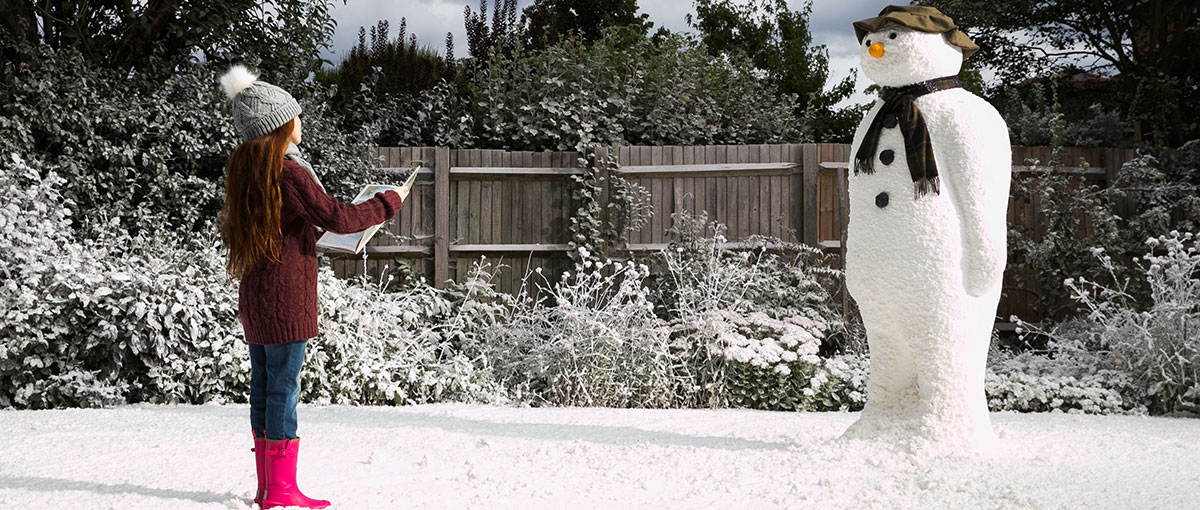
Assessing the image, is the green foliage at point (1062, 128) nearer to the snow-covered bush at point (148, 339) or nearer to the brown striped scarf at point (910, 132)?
the brown striped scarf at point (910, 132)

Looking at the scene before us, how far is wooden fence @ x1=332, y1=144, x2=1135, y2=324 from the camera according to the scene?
8.52m

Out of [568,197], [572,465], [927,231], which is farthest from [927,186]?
[568,197]

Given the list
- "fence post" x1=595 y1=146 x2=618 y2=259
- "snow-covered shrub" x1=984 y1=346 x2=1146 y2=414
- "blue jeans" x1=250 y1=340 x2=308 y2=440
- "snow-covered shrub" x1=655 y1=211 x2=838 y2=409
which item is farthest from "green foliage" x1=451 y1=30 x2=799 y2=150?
"blue jeans" x1=250 y1=340 x2=308 y2=440

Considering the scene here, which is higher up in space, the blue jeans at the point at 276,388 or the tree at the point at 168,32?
the tree at the point at 168,32

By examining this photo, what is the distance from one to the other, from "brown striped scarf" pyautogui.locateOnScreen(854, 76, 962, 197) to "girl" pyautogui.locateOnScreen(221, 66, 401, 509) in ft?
7.27

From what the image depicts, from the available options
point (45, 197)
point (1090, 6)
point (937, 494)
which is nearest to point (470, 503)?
point (937, 494)

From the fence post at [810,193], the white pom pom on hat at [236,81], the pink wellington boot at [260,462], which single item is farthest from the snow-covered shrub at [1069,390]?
the white pom pom on hat at [236,81]

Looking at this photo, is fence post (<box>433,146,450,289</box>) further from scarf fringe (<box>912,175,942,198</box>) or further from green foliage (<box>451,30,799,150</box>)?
scarf fringe (<box>912,175,942,198</box>)

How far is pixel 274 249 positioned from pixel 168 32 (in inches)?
253

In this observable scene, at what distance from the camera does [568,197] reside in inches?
341

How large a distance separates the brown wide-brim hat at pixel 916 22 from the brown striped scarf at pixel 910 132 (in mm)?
194

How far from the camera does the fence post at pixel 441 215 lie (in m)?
8.48

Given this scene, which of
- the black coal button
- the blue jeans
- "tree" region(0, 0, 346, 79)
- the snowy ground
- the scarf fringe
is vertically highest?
"tree" region(0, 0, 346, 79)

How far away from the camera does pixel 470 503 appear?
343cm
